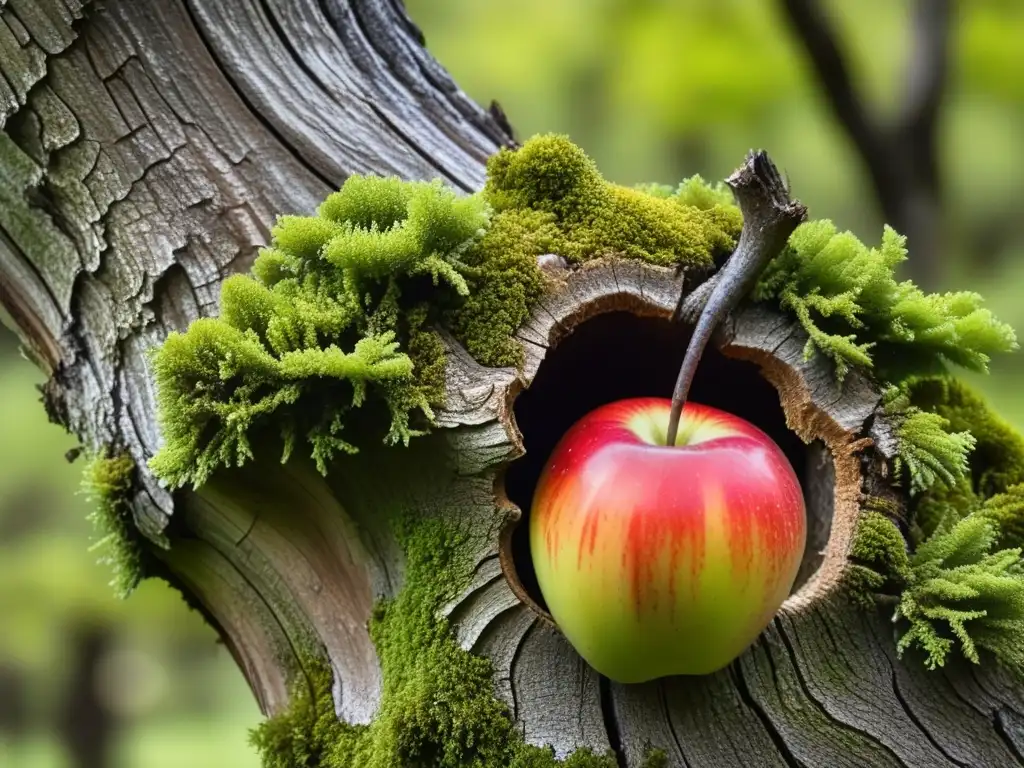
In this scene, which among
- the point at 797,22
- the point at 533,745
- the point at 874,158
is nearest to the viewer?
the point at 533,745

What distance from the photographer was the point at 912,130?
2488 mm

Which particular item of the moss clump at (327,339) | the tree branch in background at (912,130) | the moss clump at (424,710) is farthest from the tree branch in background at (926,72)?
the moss clump at (424,710)

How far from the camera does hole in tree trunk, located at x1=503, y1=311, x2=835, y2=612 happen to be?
1182mm

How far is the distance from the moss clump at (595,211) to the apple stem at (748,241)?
0.10 metres

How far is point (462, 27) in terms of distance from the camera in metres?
4.25

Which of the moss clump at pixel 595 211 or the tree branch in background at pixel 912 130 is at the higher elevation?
the tree branch in background at pixel 912 130

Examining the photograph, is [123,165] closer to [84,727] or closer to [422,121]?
[422,121]

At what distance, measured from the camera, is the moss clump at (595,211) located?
1.05 m

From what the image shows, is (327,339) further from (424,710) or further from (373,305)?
(424,710)

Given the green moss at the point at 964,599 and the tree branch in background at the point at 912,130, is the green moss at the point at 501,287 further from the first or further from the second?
the tree branch in background at the point at 912,130

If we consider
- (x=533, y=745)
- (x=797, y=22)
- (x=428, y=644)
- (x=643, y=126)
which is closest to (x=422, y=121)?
(x=428, y=644)

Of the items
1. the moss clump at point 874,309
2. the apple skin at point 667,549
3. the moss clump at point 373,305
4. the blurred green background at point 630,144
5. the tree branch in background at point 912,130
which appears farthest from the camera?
the blurred green background at point 630,144

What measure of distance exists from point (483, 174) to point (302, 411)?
54 centimetres

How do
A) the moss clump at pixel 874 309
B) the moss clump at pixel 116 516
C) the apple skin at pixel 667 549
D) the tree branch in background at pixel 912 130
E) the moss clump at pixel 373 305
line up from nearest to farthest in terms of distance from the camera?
the apple skin at pixel 667 549, the moss clump at pixel 373 305, the moss clump at pixel 874 309, the moss clump at pixel 116 516, the tree branch in background at pixel 912 130
